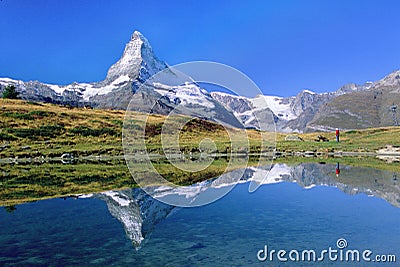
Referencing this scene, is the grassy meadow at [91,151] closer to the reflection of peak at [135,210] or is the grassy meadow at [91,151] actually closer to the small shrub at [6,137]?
the small shrub at [6,137]

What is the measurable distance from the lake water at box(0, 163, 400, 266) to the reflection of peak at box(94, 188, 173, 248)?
0.13ft

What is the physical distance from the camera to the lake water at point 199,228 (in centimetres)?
1094

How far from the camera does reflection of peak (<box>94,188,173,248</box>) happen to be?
45.5 ft

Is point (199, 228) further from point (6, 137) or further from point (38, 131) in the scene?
point (38, 131)

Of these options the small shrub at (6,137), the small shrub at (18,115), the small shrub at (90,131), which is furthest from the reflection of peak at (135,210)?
the small shrub at (18,115)

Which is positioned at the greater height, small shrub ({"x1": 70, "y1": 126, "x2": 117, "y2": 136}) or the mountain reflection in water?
small shrub ({"x1": 70, "y1": 126, "x2": 117, "y2": 136})

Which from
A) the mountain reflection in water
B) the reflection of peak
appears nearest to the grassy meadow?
the mountain reflection in water

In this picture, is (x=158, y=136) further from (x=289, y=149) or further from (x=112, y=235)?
(x=112, y=235)

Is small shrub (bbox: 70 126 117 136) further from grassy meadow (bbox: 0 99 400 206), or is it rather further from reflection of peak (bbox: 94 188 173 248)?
reflection of peak (bbox: 94 188 173 248)

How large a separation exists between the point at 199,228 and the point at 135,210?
4014mm

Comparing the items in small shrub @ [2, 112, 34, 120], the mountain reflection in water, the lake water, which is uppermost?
small shrub @ [2, 112, 34, 120]

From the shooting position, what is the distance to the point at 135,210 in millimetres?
16984

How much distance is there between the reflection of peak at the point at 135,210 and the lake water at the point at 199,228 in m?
0.04

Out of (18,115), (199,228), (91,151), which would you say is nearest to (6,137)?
(18,115)
